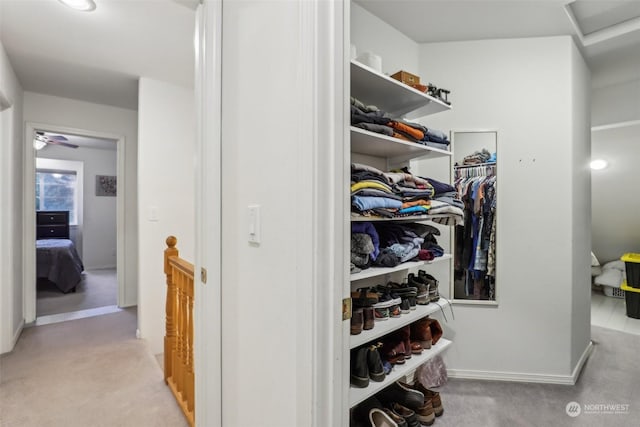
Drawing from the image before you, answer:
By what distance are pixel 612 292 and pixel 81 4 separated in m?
5.95

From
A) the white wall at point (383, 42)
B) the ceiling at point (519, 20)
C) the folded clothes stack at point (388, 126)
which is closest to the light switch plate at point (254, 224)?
the folded clothes stack at point (388, 126)

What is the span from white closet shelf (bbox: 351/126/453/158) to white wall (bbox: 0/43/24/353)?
8.40 ft

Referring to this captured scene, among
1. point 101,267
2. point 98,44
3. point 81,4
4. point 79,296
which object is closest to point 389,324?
point 81,4

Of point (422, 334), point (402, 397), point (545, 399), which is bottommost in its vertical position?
point (545, 399)

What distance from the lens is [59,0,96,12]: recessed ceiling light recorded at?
1.79 meters

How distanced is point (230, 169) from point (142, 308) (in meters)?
2.30

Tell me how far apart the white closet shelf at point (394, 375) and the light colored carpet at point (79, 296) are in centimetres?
379

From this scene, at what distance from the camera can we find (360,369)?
1247 mm

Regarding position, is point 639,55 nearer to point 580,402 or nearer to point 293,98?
point 580,402

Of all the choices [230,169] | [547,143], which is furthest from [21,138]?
[547,143]

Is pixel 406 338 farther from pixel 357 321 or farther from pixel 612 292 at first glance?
pixel 612 292

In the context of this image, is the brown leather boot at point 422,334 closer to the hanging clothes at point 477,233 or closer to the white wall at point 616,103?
the hanging clothes at point 477,233

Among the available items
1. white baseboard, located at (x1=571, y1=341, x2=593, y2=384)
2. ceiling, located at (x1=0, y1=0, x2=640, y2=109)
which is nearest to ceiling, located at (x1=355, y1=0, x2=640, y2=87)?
ceiling, located at (x1=0, y1=0, x2=640, y2=109)

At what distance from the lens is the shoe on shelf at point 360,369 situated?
4.05 ft
